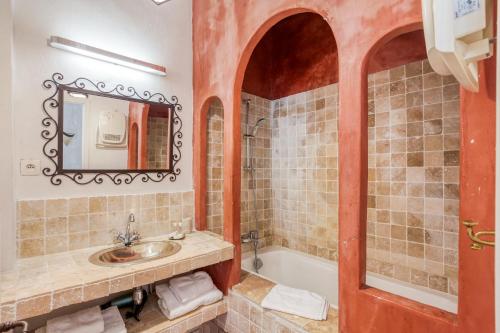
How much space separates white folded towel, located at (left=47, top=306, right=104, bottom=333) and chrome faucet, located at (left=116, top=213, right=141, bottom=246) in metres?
0.47

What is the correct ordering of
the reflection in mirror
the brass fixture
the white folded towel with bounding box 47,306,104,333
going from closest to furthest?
the brass fixture
the white folded towel with bounding box 47,306,104,333
the reflection in mirror

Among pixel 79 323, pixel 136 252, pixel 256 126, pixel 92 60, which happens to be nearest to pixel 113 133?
pixel 92 60

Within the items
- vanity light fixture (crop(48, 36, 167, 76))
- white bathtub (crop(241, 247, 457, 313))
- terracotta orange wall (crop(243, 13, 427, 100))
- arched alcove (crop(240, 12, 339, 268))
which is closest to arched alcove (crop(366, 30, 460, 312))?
white bathtub (crop(241, 247, 457, 313))

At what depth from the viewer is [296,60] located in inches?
106

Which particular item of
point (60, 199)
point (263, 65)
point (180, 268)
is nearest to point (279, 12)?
point (263, 65)

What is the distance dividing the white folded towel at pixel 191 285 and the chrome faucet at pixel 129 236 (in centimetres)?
39

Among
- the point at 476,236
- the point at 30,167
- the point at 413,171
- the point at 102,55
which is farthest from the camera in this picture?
the point at 413,171

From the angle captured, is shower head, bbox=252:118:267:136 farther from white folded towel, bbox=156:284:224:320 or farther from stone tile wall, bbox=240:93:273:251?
white folded towel, bbox=156:284:224:320

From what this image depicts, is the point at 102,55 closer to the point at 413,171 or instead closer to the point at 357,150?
the point at 357,150

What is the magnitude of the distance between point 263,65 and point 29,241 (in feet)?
8.34

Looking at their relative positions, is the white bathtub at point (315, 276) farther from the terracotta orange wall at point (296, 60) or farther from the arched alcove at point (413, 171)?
the terracotta orange wall at point (296, 60)

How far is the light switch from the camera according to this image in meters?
1.48

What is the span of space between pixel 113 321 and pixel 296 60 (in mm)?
2692

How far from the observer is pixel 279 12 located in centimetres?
147
